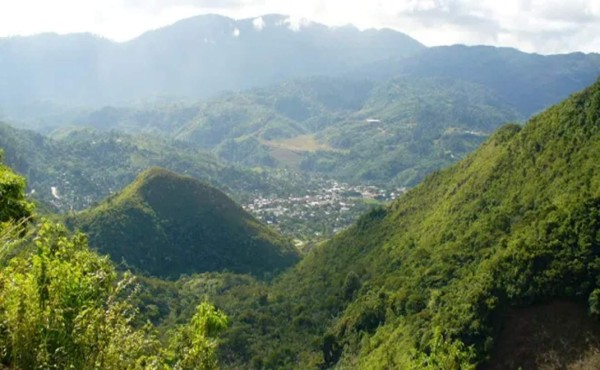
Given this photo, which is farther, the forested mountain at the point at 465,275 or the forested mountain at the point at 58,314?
the forested mountain at the point at 465,275

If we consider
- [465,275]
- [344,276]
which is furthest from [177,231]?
[465,275]

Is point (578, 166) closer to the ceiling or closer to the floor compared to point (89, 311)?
closer to the floor

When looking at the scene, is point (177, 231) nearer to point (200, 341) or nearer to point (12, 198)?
point (12, 198)

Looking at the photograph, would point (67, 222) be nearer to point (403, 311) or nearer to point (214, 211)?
point (214, 211)

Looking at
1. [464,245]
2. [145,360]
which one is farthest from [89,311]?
[464,245]

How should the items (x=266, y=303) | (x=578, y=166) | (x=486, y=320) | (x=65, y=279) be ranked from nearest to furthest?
(x=65, y=279)
(x=486, y=320)
(x=578, y=166)
(x=266, y=303)

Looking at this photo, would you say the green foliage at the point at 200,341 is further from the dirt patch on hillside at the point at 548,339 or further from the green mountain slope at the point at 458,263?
the dirt patch on hillside at the point at 548,339

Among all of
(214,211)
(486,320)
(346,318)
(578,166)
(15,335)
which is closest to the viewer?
(15,335)

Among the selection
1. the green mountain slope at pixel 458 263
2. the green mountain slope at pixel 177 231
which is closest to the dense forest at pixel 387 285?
the green mountain slope at pixel 458 263
